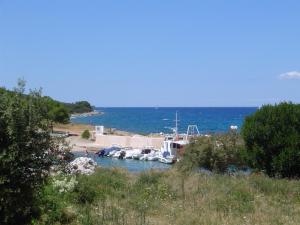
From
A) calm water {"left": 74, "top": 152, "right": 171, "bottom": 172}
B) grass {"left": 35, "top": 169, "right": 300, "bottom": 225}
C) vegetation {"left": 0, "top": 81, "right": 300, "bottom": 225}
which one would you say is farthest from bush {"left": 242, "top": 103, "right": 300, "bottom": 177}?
calm water {"left": 74, "top": 152, "right": 171, "bottom": 172}

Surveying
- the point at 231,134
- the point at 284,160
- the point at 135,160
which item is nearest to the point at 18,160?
the point at 284,160

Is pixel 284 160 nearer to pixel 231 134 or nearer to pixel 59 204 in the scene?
pixel 231 134

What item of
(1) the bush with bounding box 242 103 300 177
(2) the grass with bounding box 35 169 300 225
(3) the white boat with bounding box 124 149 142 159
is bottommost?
(3) the white boat with bounding box 124 149 142 159

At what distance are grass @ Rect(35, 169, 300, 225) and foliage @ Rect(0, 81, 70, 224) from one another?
0.56 metres

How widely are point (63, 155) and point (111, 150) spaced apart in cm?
5457

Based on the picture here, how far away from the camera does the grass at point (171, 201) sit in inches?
360

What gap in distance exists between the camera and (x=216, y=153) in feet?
64.6

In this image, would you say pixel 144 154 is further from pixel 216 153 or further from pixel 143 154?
pixel 216 153

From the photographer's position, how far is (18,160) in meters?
7.84

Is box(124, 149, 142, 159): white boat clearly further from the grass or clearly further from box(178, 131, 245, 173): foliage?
the grass

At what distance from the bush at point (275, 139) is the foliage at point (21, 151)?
8592 millimetres

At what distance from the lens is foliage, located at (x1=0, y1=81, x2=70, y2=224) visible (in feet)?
25.6

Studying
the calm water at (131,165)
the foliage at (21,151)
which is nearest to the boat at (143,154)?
the calm water at (131,165)

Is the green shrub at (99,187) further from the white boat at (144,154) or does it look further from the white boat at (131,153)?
the white boat at (131,153)
